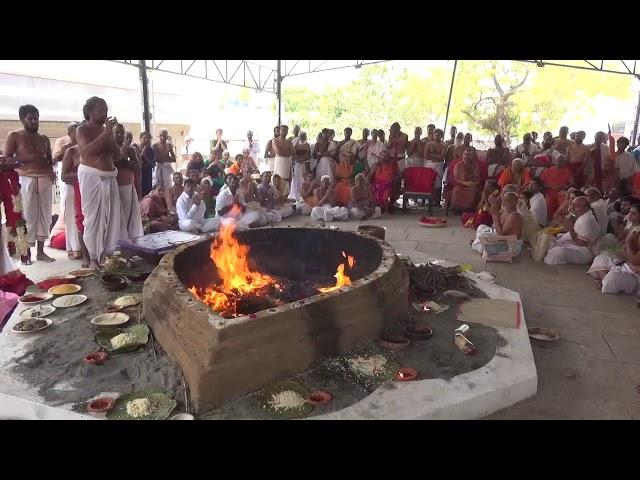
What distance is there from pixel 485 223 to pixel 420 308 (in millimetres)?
4378

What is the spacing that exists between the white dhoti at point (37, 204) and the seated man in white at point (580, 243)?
6572 millimetres

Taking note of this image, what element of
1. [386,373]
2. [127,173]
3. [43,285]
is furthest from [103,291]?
[386,373]

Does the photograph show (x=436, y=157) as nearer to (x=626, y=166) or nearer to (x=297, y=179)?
(x=297, y=179)

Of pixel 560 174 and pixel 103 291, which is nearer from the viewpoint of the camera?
pixel 103 291

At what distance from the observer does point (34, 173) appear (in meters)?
5.84

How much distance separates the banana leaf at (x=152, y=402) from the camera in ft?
9.47

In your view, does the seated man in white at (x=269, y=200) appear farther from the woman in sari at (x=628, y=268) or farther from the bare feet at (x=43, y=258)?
the woman in sari at (x=628, y=268)

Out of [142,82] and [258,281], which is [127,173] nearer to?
[258,281]

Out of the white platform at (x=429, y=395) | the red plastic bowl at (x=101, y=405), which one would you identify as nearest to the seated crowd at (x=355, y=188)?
the white platform at (x=429, y=395)

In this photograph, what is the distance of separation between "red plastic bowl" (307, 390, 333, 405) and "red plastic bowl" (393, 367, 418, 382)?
511mm

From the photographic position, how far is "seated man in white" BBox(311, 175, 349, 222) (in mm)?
9219

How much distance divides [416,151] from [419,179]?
2.93 feet

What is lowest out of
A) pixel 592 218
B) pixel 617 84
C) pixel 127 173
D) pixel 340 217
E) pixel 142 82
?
pixel 340 217

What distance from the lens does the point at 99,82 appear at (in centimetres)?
1431
